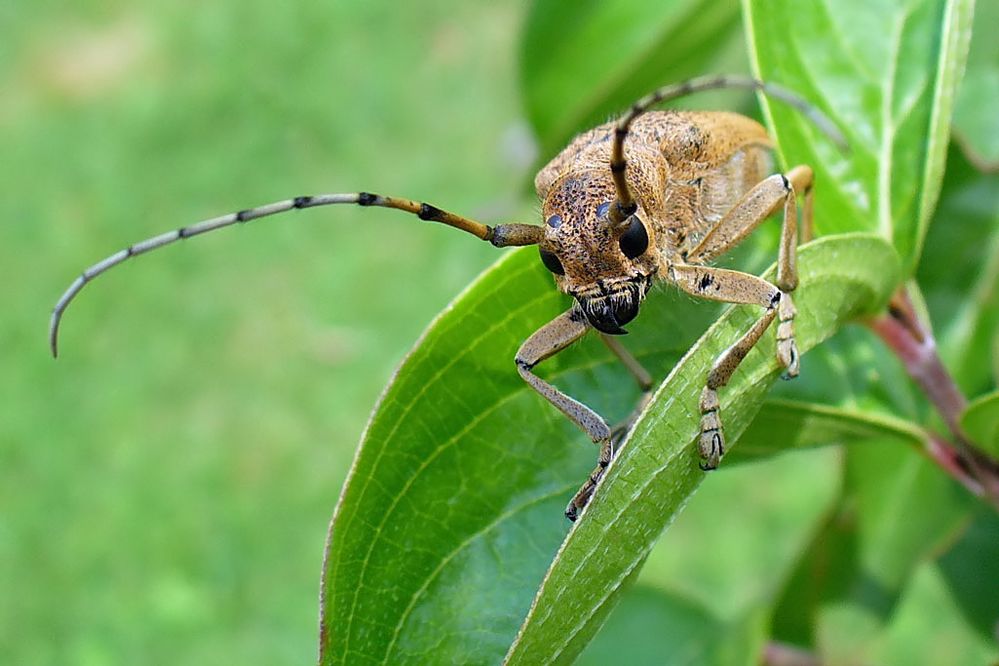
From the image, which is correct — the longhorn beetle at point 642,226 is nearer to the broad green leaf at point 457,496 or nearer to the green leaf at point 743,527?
the broad green leaf at point 457,496

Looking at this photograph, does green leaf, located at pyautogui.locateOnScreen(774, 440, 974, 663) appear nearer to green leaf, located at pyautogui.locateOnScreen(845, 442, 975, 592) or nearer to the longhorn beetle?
green leaf, located at pyautogui.locateOnScreen(845, 442, 975, 592)

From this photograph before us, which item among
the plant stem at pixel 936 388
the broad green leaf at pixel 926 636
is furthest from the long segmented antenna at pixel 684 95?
the broad green leaf at pixel 926 636

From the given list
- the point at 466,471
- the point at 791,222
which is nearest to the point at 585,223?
the point at 791,222

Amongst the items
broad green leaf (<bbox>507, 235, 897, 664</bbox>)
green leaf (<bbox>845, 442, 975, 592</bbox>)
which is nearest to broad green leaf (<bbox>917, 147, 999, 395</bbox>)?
green leaf (<bbox>845, 442, 975, 592</bbox>)

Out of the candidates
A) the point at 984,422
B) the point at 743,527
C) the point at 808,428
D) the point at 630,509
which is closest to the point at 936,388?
the point at 984,422

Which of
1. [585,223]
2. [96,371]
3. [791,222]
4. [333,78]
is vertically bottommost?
[791,222]

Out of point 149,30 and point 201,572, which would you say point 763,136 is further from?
point 149,30
